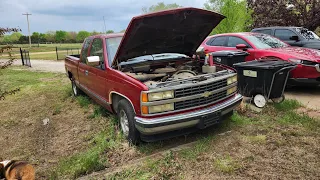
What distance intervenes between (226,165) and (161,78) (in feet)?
6.54

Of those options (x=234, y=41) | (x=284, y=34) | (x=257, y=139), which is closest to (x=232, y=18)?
(x=284, y=34)

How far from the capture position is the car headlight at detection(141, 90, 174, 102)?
3594 millimetres

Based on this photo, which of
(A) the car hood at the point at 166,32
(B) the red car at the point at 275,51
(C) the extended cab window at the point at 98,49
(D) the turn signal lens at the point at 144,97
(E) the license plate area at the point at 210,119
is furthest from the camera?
(B) the red car at the point at 275,51

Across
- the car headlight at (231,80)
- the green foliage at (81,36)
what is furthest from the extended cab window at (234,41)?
the green foliage at (81,36)

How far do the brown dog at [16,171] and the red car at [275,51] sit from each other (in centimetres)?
405

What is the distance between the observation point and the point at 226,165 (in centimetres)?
335

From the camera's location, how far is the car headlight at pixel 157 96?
11.8 ft

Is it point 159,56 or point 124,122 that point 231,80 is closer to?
point 159,56

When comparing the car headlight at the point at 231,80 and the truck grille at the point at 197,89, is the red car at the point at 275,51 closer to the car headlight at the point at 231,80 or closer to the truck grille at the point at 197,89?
the car headlight at the point at 231,80

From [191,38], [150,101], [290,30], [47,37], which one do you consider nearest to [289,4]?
[290,30]

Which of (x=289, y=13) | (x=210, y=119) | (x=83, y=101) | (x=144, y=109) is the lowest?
(x=83, y=101)

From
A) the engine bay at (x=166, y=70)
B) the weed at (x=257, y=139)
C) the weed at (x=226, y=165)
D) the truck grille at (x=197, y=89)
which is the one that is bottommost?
the weed at (x=226, y=165)

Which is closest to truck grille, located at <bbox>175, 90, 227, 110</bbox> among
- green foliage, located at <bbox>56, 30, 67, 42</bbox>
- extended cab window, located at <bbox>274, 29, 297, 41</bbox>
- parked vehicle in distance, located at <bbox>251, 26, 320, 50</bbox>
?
parked vehicle in distance, located at <bbox>251, 26, 320, 50</bbox>

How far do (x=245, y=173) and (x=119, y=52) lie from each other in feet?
8.85
